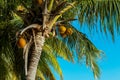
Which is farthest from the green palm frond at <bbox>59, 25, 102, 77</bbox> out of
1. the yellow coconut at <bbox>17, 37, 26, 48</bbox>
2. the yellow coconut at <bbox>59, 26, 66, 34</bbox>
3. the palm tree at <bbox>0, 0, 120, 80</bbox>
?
the yellow coconut at <bbox>17, 37, 26, 48</bbox>

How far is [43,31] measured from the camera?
30.6ft

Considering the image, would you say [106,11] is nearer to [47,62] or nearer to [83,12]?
[83,12]

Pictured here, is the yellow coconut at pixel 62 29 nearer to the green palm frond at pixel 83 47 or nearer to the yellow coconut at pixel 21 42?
the yellow coconut at pixel 21 42

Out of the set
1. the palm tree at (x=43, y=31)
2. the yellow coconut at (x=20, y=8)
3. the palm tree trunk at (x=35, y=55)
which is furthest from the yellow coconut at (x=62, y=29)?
the yellow coconut at (x=20, y=8)

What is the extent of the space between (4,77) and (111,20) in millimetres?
3553

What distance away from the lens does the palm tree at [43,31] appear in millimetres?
9281

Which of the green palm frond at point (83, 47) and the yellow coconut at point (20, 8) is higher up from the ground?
the yellow coconut at point (20, 8)

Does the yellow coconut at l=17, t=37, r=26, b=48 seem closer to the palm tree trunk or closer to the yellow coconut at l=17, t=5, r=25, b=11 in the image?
the palm tree trunk

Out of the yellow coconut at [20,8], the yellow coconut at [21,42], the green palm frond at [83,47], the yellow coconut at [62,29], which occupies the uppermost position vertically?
the yellow coconut at [20,8]

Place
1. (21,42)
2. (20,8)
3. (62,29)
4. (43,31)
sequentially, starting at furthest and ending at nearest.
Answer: (20,8) → (62,29) → (43,31) → (21,42)

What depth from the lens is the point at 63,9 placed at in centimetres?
945

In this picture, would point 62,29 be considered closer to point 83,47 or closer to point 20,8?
point 20,8

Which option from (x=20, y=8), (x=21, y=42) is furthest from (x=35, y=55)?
(x=20, y=8)

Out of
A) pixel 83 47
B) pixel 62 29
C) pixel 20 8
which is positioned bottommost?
pixel 83 47
